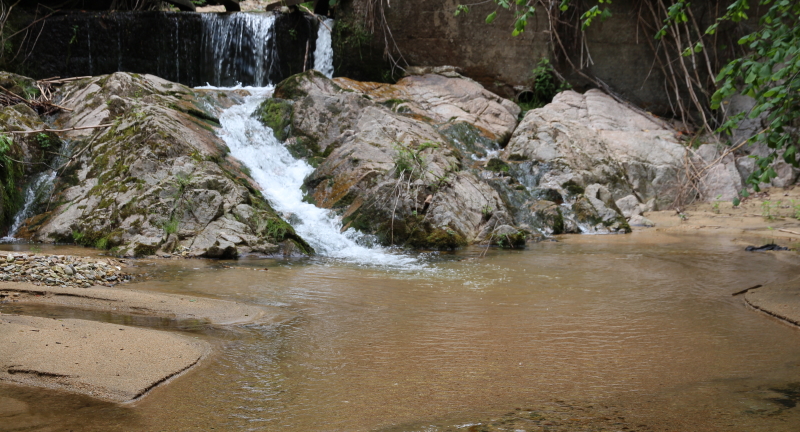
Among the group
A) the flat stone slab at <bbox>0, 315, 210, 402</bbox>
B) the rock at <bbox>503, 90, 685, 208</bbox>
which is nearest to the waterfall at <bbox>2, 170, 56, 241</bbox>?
the flat stone slab at <bbox>0, 315, 210, 402</bbox>

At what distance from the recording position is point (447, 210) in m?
8.07

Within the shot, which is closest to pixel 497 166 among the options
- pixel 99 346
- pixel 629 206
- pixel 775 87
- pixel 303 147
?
pixel 629 206

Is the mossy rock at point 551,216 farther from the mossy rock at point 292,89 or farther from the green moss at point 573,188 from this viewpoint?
the mossy rock at point 292,89

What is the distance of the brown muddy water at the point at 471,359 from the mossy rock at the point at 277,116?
4836 millimetres

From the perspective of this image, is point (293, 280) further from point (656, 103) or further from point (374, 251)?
point (656, 103)

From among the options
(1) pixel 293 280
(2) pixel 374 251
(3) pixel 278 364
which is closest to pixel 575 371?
(3) pixel 278 364

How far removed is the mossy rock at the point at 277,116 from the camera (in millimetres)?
10375

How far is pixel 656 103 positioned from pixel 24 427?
43.1 ft

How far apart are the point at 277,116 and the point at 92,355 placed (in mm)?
7993

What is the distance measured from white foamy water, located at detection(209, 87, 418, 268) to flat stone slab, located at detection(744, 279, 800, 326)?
313cm

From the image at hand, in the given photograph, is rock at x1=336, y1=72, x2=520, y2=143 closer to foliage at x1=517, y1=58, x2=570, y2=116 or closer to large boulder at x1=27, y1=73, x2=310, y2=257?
foliage at x1=517, y1=58, x2=570, y2=116

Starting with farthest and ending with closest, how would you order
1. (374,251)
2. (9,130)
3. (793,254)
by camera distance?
(9,130)
(374,251)
(793,254)

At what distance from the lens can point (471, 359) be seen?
335 cm

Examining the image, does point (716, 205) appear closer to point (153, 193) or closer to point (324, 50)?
point (324, 50)
